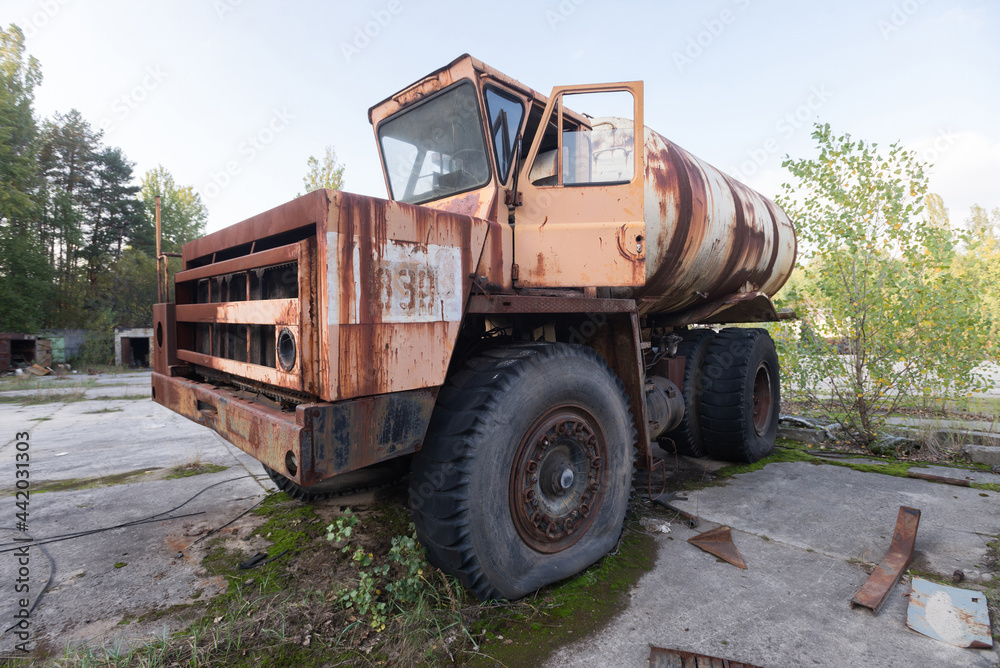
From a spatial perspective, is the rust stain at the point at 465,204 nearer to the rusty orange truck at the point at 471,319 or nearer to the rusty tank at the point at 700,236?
the rusty orange truck at the point at 471,319

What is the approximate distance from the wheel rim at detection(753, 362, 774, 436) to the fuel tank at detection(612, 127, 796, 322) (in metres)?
1.00

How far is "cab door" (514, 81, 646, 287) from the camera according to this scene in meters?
2.89

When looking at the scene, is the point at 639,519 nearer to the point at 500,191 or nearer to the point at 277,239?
the point at 500,191

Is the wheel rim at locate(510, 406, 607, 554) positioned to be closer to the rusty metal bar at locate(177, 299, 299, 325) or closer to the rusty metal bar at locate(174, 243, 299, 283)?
the rusty metal bar at locate(177, 299, 299, 325)

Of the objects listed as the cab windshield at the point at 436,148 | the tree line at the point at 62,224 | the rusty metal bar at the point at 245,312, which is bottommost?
the rusty metal bar at the point at 245,312

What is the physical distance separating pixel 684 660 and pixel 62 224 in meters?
29.3

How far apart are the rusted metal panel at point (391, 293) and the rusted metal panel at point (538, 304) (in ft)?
0.32

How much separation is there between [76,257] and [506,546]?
3079cm

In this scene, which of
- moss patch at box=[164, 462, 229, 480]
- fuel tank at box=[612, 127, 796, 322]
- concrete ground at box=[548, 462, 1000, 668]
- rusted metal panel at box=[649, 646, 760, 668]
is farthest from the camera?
moss patch at box=[164, 462, 229, 480]

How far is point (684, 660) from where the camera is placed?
1958 mm

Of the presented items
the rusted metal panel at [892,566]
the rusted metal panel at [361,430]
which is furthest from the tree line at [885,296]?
the rusted metal panel at [361,430]

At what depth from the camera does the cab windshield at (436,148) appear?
296cm

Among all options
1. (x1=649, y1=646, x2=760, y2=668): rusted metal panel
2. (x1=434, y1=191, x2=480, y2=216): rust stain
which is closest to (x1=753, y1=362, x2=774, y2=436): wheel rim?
(x1=649, y1=646, x2=760, y2=668): rusted metal panel

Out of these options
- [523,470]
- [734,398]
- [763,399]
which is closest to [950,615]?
[523,470]
